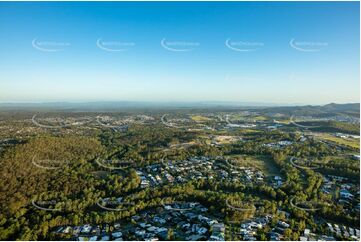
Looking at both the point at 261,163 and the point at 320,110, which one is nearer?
the point at 261,163

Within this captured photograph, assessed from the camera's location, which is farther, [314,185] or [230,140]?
[230,140]

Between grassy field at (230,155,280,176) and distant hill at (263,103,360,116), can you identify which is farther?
distant hill at (263,103,360,116)

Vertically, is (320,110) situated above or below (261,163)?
above

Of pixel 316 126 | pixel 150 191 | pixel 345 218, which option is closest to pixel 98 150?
pixel 150 191

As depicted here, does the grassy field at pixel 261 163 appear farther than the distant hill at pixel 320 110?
No

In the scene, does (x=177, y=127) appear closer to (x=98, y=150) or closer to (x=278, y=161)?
(x=98, y=150)

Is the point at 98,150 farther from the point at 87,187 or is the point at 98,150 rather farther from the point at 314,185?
the point at 314,185

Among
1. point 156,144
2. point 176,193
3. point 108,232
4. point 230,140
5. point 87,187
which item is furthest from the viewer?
point 230,140

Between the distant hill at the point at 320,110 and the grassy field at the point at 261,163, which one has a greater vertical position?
the distant hill at the point at 320,110

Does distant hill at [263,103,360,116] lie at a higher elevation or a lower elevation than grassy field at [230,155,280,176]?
higher

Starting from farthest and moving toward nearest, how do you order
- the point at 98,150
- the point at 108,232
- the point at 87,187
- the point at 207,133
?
the point at 207,133, the point at 98,150, the point at 87,187, the point at 108,232
